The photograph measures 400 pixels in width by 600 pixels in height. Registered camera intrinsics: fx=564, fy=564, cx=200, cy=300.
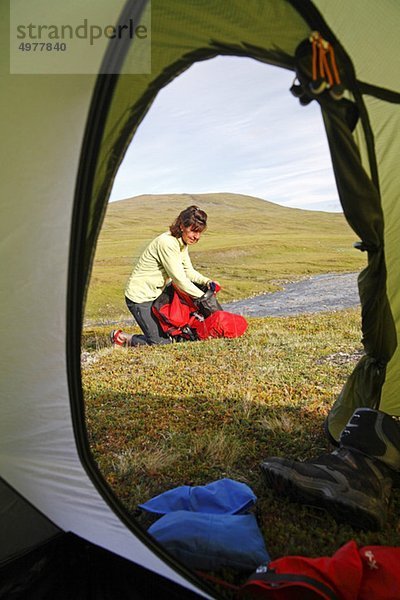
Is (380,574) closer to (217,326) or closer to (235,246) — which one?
(217,326)

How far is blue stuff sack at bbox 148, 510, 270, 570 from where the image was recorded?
2.08 m

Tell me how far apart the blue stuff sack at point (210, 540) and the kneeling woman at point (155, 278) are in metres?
4.37

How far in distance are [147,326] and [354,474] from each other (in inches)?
171

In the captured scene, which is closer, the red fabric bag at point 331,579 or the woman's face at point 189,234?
the red fabric bag at point 331,579

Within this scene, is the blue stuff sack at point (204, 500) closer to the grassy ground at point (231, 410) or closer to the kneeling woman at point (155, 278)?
the grassy ground at point (231, 410)

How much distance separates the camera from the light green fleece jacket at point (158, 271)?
6617 millimetres

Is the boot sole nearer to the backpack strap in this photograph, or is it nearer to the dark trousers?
the backpack strap

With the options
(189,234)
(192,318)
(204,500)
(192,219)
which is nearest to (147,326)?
(192,318)

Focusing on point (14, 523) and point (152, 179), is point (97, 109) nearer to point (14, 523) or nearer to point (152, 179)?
point (14, 523)

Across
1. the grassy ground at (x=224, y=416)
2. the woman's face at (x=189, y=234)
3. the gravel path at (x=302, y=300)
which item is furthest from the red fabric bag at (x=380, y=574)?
the gravel path at (x=302, y=300)

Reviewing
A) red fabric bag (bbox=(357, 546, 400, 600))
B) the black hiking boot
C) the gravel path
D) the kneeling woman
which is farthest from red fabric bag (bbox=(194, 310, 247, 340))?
red fabric bag (bbox=(357, 546, 400, 600))

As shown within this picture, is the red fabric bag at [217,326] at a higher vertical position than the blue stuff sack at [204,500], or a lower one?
higher

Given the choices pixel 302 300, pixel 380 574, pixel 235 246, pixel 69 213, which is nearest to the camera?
pixel 69 213

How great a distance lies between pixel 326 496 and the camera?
2459 millimetres
